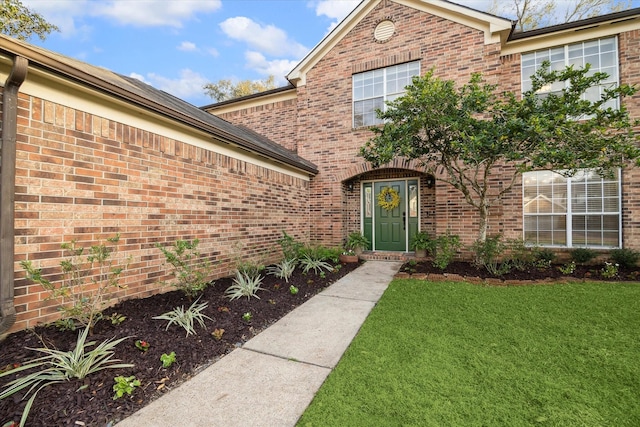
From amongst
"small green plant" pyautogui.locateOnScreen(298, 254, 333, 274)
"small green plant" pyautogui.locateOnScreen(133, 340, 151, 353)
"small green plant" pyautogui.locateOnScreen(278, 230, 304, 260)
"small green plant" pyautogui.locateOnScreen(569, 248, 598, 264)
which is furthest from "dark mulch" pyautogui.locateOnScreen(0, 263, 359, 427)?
"small green plant" pyautogui.locateOnScreen(569, 248, 598, 264)

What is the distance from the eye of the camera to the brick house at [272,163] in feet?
8.30

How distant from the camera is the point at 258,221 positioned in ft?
19.0

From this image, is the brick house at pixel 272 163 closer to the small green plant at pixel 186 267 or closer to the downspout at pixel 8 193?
the downspout at pixel 8 193

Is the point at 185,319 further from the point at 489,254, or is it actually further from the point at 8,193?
the point at 489,254

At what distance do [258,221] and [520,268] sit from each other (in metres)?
5.52

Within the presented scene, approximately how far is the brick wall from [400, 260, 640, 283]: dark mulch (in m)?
3.86

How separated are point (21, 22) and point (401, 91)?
13158 mm

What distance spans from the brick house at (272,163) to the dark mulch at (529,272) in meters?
0.95

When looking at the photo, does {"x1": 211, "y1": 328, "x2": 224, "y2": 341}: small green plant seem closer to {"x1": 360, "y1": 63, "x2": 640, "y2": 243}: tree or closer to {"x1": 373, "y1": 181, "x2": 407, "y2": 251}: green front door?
{"x1": 360, "y1": 63, "x2": 640, "y2": 243}: tree

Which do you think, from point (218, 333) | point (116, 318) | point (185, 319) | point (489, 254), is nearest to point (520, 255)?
point (489, 254)

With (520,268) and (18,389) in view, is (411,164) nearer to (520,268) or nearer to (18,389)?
(520,268)

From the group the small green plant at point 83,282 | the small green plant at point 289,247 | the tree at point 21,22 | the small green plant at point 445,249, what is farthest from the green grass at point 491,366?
the tree at point 21,22

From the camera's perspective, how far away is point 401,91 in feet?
24.2

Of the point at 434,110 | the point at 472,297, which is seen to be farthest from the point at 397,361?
the point at 434,110
